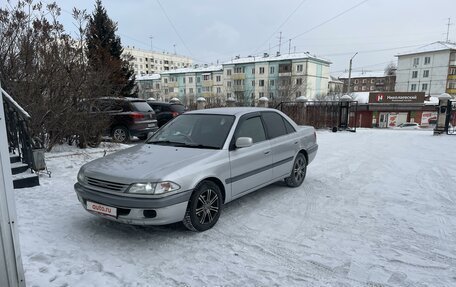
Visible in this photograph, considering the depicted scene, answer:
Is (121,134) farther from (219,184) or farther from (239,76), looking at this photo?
(239,76)

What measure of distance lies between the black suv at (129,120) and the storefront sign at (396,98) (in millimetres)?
41436

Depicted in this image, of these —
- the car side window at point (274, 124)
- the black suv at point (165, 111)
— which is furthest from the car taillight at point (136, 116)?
the car side window at point (274, 124)

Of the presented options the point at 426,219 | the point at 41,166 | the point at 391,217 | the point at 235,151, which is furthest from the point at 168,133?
the point at 426,219

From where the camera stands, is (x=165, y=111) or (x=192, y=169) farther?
(x=165, y=111)

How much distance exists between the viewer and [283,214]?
436 centimetres

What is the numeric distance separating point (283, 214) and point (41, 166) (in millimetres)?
4769

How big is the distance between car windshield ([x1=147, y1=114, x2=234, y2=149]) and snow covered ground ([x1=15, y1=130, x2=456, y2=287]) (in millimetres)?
1100

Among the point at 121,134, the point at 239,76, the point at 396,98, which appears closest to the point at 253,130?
the point at 121,134

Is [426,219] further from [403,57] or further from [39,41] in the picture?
[403,57]

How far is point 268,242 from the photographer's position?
3.52 meters

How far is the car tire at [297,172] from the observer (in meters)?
5.57

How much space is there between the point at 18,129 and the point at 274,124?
4.90m

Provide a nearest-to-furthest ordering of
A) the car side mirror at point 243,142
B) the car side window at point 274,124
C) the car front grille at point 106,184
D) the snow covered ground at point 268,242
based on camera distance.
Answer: the snow covered ground at point 268,242 < the car front grille at point 106,184 < the car side mirror at point 243,142 < the car side window at point 274,124

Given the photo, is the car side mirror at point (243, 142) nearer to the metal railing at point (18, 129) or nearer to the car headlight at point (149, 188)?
the car headlight at point (149, 188)
